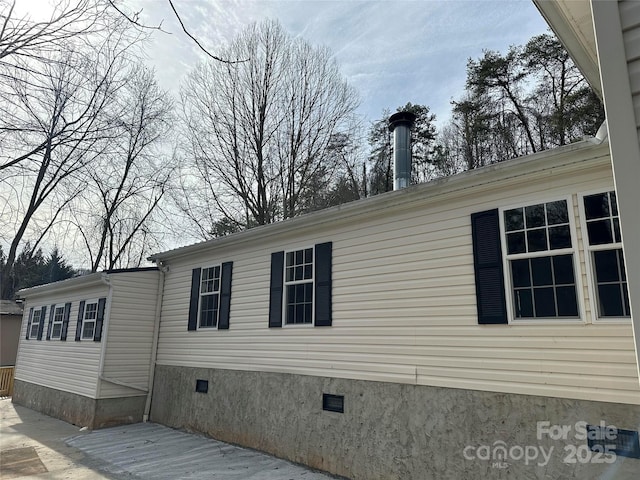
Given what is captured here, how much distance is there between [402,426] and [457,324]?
1432mm

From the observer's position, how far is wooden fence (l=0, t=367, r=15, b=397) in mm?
14547

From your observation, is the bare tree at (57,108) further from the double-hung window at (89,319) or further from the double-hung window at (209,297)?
the double-hung window at (89,319)

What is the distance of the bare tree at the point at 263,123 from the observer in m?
15.4

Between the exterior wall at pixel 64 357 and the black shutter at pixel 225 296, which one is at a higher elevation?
the black shutter at pixel 225 296

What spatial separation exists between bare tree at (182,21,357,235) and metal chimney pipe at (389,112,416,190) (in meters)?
8.95

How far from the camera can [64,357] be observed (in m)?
10.4

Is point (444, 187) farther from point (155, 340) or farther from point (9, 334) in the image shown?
point (9, 334)

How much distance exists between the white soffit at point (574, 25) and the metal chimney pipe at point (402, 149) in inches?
134

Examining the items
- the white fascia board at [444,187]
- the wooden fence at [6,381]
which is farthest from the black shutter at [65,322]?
the white fascia board at [444,187]

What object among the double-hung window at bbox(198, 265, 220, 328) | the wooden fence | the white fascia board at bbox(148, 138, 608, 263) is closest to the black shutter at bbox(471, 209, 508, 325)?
the white fascia board at bbox(148, 138, 608, 263)

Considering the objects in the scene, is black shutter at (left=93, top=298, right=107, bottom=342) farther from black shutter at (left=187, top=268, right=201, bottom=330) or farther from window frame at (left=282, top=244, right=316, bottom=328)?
window frame at (left=282, top=244, right=316, bottom=328)

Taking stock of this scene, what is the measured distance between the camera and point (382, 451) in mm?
4973

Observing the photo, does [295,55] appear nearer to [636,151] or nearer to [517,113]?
[517,113]

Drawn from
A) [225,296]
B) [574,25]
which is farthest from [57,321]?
[574,25]
